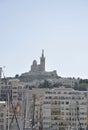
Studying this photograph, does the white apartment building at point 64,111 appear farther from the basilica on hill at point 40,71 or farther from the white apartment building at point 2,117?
the basilica on hill at point 40,71

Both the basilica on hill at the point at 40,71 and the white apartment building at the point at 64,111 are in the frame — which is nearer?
the white apartment building at the point at 64,111

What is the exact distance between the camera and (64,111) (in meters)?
61.3

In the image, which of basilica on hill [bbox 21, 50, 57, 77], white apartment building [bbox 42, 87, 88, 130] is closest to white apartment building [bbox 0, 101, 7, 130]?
white apartment building [bbox 42, 87, 88, 130]

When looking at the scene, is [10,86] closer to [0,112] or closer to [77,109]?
[77,109]

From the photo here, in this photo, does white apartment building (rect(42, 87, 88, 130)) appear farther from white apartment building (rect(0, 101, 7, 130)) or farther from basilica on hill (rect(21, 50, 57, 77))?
basilica on hill (rect(21, 50, 57, 77))

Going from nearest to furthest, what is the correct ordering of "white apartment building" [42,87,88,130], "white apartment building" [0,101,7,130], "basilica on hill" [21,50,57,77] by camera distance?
1. "white apartment building" [0,101,7,130]
2. "white apartment building" [42,87,88,130]
3. "basilica on hill" [21,50,57,77]

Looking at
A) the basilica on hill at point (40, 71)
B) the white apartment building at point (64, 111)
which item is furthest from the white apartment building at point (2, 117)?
the basilica on hill at point (40, 71)

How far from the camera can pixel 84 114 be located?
6116cm

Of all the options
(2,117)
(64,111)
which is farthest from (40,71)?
(2,117)

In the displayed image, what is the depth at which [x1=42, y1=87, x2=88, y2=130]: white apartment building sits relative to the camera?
5897cm

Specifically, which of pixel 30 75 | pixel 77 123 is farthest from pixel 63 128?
pixel 30 75

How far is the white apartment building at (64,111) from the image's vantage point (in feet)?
193

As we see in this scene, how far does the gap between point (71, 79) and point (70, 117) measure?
52.1m

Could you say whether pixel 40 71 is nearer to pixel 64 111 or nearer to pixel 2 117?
pixel 64 111
